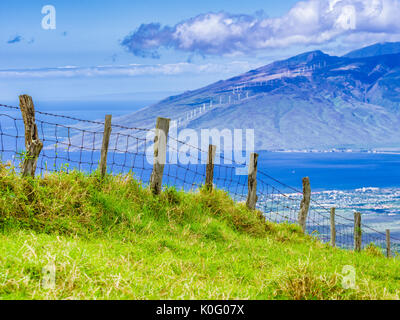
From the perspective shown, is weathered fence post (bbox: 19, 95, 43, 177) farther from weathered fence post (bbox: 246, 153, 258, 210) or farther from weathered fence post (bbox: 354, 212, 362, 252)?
weathered fence post (bbox: 354, 212, 362, 252)

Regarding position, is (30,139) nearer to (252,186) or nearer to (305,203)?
(252,186)

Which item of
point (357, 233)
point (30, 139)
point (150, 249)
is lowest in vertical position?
point (357, 233)

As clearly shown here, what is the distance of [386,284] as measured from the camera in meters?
8.59

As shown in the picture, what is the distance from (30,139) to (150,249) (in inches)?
148

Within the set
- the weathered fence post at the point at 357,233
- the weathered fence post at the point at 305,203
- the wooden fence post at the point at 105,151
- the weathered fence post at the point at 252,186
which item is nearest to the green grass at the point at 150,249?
the wooden fence post at the point at 105,151

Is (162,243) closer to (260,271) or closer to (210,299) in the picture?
(260,271)

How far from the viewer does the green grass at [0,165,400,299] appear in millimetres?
5910

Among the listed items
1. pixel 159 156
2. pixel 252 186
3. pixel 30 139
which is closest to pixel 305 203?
pixel 252 186

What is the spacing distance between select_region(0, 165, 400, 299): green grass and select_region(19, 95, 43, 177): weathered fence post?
1.02ft

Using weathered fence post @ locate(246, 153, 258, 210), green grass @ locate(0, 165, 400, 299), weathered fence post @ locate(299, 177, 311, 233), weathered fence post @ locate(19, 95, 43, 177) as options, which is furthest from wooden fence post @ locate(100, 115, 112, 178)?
weathered fence post @ locate(299, 177, 311, 233)

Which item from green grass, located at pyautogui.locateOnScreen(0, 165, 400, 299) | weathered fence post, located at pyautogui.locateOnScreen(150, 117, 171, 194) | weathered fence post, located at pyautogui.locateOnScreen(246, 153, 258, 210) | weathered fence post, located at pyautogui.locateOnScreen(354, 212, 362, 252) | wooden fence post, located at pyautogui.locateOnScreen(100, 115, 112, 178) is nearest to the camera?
green grass, located at pyautogui.locateOnScreen(0, 165, 400, 299)

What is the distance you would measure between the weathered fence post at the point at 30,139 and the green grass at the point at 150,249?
31cm

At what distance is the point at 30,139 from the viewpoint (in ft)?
33.4
